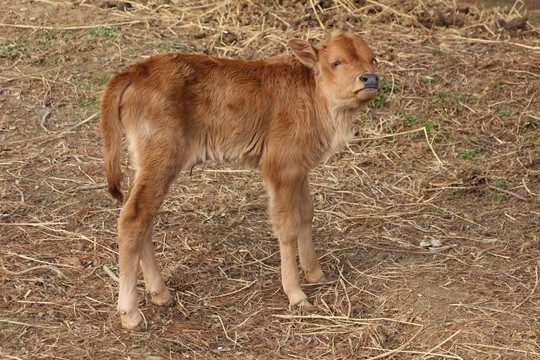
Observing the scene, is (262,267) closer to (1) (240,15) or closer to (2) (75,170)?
(2) (75,170)

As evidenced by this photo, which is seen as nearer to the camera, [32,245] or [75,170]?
[32,245]

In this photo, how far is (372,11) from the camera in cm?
1124

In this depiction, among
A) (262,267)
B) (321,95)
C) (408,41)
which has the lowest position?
(262,267)

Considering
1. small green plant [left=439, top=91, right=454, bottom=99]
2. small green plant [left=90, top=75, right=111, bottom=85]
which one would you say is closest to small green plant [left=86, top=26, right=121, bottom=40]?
small green plant [left=90, top=75, right=111, bottom=85]

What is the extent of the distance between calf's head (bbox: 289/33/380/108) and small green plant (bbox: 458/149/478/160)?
3.17m

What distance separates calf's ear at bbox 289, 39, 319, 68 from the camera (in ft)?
19.8

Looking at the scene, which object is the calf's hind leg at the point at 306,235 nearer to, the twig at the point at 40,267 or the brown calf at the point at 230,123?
the brown calf at the point at 230,123

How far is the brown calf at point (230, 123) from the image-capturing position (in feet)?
18.3

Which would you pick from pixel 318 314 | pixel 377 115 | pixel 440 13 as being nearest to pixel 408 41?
pixel 440 13

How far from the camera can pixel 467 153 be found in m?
8.69

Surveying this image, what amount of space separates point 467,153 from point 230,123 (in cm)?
378

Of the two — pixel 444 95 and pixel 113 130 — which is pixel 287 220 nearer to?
pixel 113 130

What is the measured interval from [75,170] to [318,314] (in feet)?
11.6

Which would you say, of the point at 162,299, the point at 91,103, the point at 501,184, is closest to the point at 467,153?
the point at 501,184
